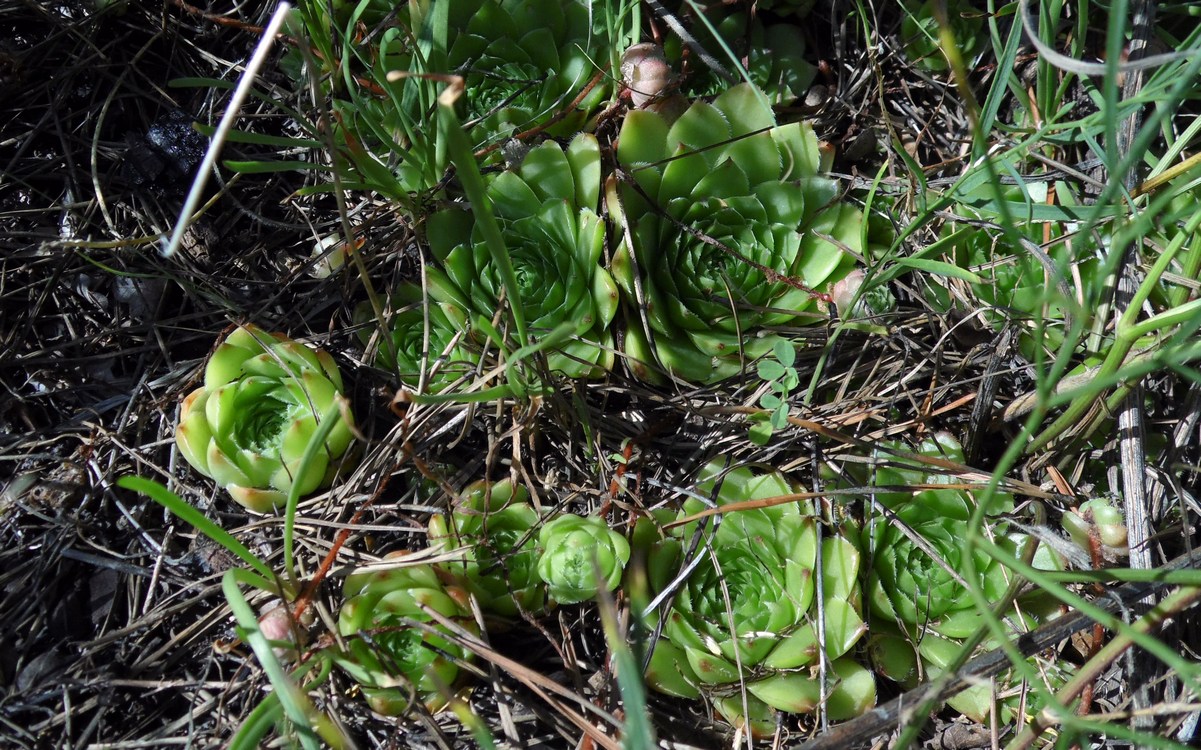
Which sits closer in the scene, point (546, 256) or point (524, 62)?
point (546, 256)

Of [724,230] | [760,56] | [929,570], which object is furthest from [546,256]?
[929,570]

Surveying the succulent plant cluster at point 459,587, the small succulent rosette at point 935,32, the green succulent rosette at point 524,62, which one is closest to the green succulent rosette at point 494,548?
the succulent plant cluster at point 459,587

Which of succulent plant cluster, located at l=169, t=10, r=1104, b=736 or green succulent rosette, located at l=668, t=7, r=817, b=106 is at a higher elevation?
green succulent rosette, located at l=668, t=7, r=817, b=106

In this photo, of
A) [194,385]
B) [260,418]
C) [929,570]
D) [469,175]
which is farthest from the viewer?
[194,385]

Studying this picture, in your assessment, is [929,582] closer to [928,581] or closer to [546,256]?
[928,581]

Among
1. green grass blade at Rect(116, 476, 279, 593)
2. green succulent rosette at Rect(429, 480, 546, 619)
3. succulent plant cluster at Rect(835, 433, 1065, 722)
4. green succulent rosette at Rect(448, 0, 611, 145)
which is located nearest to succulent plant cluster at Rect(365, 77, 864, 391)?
green succulent rosette at Rect(448, 0, 611, 145)

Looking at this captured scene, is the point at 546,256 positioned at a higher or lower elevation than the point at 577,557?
higher

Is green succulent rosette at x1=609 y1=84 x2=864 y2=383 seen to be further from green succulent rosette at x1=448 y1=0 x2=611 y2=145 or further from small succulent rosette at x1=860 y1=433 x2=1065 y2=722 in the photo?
small succulent rosette at x1=860 y1=433 x2=1065 y2=722

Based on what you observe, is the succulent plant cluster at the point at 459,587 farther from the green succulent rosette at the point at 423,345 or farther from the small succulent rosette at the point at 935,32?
the small succulent rosette at the point at 935,32
